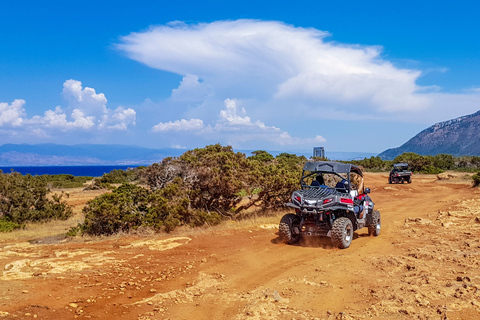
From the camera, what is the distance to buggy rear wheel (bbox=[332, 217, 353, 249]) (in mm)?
8758

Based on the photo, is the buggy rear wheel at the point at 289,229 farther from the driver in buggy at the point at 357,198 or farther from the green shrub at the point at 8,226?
the green shrub at the point at 8,226

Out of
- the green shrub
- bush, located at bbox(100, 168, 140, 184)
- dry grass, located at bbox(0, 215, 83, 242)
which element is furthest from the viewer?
bush, located at bbox(100, 168, 140, 184)

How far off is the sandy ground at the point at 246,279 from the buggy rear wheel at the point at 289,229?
0.86 feet

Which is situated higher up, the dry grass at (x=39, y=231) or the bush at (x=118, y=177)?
the bush at (x=118, y=177)

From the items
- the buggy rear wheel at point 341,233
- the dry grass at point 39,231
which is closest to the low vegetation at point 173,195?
the dry grass at point 39,231

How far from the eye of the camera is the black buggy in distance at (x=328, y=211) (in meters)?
8.93

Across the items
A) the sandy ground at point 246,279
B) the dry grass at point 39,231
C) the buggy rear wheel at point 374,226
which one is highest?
the buggy rear wheel at point 374,226

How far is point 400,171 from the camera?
108ft

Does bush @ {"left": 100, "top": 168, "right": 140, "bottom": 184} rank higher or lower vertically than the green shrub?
higher

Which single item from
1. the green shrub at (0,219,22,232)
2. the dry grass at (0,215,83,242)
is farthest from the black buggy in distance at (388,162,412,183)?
the green shrub at (0,219,22,232)

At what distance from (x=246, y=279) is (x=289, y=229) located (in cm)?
287

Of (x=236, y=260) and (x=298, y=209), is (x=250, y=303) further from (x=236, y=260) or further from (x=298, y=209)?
(x=298, y=209)

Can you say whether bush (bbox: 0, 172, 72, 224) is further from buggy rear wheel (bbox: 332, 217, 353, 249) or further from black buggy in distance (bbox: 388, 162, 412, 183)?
black buggy in distance (bbox: 388, 162, 412, 183)

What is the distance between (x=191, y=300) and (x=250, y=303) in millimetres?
986
